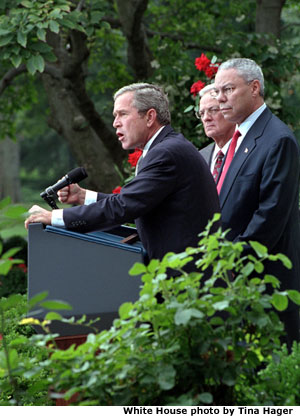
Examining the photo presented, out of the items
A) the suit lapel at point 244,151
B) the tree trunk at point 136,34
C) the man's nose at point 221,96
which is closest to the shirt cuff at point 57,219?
the suit lapel at point 244,151

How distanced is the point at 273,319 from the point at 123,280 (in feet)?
3.01

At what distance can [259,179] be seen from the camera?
4.03 meters

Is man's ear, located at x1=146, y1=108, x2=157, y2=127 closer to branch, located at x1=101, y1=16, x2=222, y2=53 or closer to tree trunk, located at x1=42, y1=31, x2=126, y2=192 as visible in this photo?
tree trunk, located at x1=42, y1=31, x2=126, y2=192

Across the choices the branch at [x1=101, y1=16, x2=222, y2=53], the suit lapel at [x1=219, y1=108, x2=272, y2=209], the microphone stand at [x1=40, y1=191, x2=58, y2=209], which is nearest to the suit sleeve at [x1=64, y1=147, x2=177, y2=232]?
the microphone stand at [x1=40, y1=191, x2=58, y2=209]

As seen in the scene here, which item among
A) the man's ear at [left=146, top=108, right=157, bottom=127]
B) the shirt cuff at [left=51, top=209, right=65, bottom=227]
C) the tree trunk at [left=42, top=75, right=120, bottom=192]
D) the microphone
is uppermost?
the man's ear at [left=146, top=108, right=157, bottom=127]

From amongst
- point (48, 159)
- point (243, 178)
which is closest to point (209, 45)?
point (243, 178)

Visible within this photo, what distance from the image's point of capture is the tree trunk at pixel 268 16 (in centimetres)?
1037

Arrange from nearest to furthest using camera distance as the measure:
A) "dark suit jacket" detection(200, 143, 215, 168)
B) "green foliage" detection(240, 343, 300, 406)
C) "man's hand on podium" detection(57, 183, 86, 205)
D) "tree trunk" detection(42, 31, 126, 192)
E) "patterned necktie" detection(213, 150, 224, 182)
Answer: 1. "green foliage" detection(240, 343, 300, 406)
2. "man's hand on podium" detection(57, 183, 86, 205)
3. "patterned necktie" detection(213, 150, 224, 182)
4. "dark suit jacket" detection(200, 143, 215, 168)
5. "tree trunk" detection(42, 31, 126, 192)

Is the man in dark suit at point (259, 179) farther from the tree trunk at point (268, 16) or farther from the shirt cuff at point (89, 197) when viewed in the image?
the tree trunk at point (268, 16)

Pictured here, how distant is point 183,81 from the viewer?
8.96 meters

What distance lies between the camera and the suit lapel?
412 cm

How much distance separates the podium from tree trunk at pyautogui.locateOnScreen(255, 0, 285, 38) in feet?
25.9

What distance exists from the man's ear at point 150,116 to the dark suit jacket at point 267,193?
0.63 metres

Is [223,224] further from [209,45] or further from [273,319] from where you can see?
[209,45]
